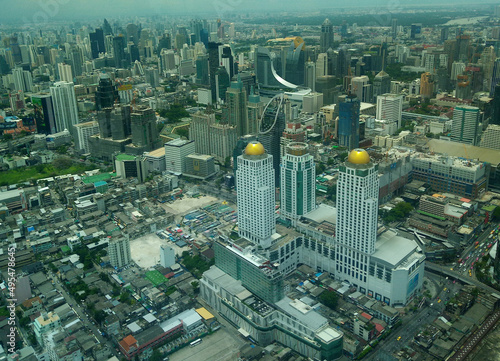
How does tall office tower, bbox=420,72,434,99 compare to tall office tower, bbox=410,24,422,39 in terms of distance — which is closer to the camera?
tall office tower, bbox=420,72,434,99

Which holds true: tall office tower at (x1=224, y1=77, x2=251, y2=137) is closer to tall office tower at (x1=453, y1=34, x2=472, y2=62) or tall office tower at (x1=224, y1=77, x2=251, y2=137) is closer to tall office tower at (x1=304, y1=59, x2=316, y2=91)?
tall office tower at (x1=304, y1=59, x2=316, y2=91)

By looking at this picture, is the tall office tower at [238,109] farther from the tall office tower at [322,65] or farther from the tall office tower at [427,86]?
the tall office tower at [427,86]

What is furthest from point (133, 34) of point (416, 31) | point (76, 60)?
point (416, 31)

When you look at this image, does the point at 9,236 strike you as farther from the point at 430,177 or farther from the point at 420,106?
the point at 420,106

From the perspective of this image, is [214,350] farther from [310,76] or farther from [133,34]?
[133,34]

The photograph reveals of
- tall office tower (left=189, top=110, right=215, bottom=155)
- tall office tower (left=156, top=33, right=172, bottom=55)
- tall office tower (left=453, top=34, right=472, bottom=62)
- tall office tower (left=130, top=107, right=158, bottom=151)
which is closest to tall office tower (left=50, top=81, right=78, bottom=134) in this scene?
tall office tower (left=130, top=107, right=158, bottom=151)

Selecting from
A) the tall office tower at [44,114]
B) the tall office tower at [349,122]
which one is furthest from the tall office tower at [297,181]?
the tall office tower at [44,114]

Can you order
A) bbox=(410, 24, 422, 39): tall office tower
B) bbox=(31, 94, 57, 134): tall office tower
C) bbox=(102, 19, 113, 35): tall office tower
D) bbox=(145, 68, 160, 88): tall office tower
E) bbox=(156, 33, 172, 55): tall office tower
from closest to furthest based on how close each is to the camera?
bbox=(31, 94, 57, 134): tall office tower → bbox=(410, 24, 422, 39): tall office tower → bbox=(102, 19, 113, 35): tall office tower → bbox=(145, 68, 160, 88): tall office tower → bbox=(156, 33, 172, 55): tall office tower
